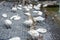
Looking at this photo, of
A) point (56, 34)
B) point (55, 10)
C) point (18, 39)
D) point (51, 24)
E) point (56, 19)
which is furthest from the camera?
point (55, 10)

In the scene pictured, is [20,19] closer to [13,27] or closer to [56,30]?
[13,27]

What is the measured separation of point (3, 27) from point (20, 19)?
0.21m

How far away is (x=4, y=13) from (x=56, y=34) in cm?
51

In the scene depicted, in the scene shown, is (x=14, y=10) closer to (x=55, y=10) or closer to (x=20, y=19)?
(x=20, y=19)

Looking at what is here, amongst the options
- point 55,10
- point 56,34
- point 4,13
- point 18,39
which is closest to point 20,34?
point 18,39

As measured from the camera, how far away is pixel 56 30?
46.4 inches

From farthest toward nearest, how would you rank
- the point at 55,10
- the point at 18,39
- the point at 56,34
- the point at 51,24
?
the point at 55,10, the point at 51,24, the point at 56,34, the point at 18,39

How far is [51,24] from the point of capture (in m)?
1.26

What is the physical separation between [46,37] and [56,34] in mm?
98

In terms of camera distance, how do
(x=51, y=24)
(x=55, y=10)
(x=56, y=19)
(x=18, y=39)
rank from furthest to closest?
(x=55, y=10), (x=56, y=19), (x=51, y=24), (x=18, y=39)

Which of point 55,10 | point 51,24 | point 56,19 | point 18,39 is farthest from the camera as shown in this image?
point 55,10

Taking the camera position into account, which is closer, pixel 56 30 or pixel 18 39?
pixel 18 39

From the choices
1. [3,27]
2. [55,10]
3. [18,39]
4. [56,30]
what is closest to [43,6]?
[55,10]

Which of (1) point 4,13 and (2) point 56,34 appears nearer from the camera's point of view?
(2) point 56,34
